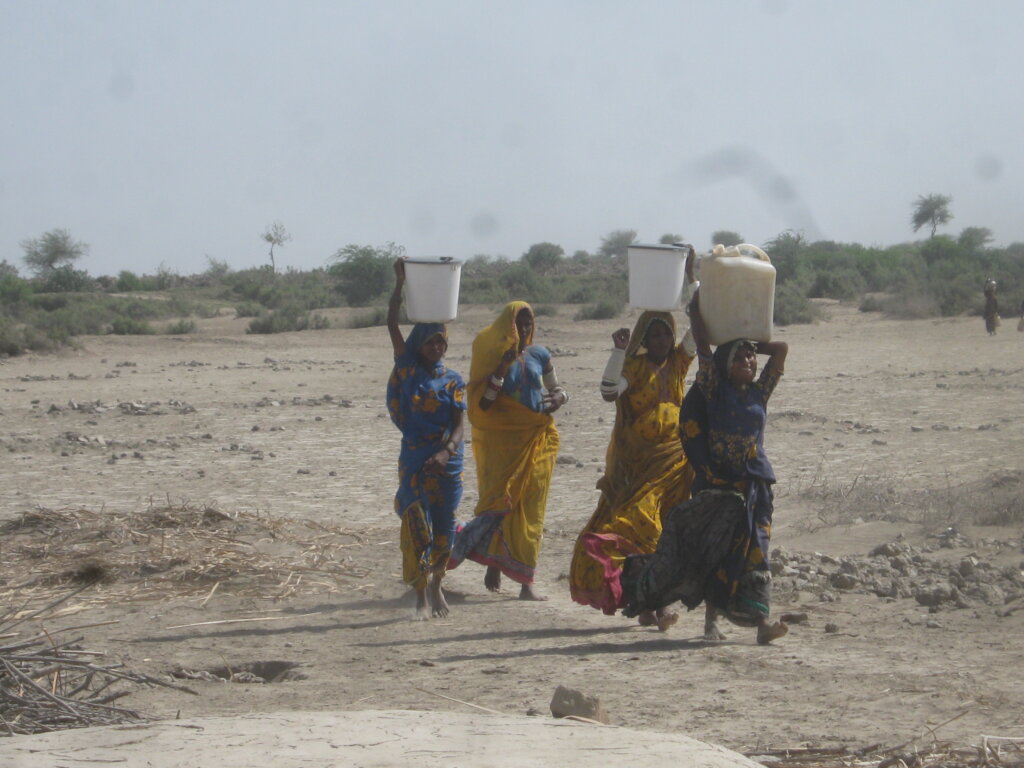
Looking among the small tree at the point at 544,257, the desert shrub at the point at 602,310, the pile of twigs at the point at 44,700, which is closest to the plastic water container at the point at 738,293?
the pile of twigs at the point at 44,700

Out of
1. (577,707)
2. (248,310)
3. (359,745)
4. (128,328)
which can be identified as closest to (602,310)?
(248,310)

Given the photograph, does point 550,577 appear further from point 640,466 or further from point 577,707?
point 577,707

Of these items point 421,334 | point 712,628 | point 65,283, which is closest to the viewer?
point 712,628

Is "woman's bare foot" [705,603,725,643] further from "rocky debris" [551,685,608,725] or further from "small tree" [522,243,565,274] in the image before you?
"small tree" [522,243,565,274]

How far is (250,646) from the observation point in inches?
268

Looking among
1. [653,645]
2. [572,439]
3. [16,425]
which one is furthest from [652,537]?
[16,425]

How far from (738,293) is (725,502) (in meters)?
1.02

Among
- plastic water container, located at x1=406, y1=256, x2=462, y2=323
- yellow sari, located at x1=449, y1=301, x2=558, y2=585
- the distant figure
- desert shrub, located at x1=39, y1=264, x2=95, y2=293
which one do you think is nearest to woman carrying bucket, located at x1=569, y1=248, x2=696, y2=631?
yellow sari, located at x1=449, y1=301, x2=558, y2=585

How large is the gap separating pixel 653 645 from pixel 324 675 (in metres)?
1.65

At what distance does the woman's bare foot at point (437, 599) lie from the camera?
743cm

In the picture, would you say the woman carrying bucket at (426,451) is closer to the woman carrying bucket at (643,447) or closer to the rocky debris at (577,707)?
the woman carrying bucket at (643,447)

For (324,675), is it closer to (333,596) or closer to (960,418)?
(333,596)

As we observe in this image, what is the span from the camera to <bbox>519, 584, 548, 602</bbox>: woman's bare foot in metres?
7.77

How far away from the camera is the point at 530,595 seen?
7785mm
